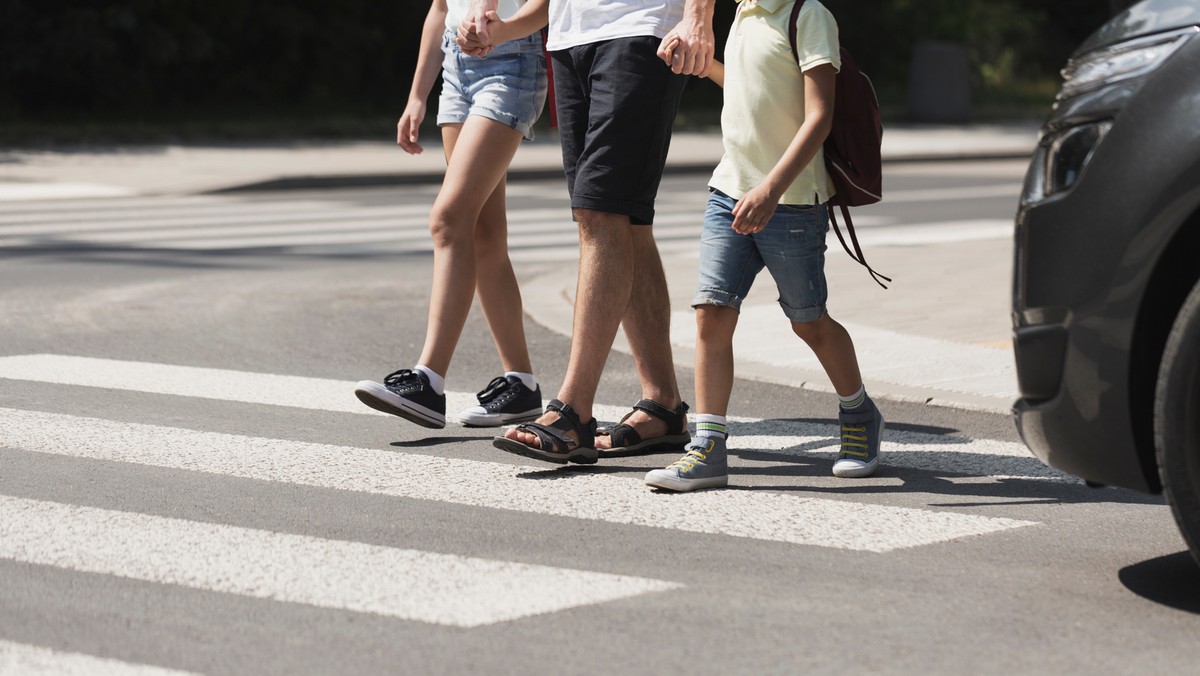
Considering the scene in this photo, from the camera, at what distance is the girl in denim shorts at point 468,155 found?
577cm

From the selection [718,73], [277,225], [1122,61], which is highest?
[1122,61]

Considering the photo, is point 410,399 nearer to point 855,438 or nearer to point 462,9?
point 462,9

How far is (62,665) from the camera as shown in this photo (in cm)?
352

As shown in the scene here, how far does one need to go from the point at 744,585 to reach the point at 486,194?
2194mm

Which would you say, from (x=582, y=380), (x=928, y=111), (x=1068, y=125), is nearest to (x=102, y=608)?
(x=582, y=380)

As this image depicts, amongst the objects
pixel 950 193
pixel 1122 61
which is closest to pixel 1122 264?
pixel 1122 61

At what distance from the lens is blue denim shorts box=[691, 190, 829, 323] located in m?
5.16

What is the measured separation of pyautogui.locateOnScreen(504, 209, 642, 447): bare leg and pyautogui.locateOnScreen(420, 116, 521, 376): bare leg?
1.89 ft

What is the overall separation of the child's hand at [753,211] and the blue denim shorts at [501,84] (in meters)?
1.16

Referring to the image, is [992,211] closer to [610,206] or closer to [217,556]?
[610,206]

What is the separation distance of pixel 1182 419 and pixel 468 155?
9.05 feet

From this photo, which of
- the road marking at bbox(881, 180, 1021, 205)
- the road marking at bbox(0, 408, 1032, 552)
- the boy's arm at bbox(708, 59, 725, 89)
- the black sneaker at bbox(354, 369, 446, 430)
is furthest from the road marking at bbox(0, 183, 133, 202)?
the boy's arm at bbox(708, 59, 725, 89)

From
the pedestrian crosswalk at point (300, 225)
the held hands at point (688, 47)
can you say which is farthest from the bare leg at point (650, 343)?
the pedestrian crosswalk at point (300, 225)

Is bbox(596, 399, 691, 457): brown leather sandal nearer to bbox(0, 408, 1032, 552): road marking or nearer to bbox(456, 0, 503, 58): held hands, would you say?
bbox(0, 408, 1032, 552): road marking
